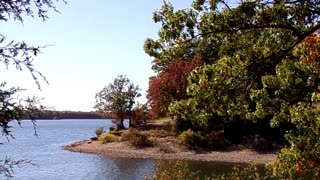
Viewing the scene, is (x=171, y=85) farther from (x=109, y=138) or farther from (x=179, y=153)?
(x=179, y=153)

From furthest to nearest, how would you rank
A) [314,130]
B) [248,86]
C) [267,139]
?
1. [267,139]
2. [314,130]
3. [248,86]

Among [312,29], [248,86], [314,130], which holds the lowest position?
[314,130]

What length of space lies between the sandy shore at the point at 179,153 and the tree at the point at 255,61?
2193 centimetres

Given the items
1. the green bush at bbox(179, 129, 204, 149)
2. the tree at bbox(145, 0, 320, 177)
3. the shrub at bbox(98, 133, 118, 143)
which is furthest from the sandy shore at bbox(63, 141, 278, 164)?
the tree at bbox(145, 0, 320, 177)

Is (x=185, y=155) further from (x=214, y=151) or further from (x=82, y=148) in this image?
(x=82, y=148)

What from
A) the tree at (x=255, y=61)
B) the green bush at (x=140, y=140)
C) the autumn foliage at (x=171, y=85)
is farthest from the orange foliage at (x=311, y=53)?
the autumn foliage at (x=171, y=85)

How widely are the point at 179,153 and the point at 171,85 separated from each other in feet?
29.8

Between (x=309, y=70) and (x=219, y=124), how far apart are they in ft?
104

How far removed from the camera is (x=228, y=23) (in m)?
9.28

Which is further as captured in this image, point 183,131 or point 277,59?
point 183,131

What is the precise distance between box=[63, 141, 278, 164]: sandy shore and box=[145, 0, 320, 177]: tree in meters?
21.9

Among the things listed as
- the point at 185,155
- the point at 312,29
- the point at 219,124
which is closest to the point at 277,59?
the point at 312,29

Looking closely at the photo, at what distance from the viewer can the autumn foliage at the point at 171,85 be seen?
4347 cm

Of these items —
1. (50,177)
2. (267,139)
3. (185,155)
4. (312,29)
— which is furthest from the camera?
(267,139)
